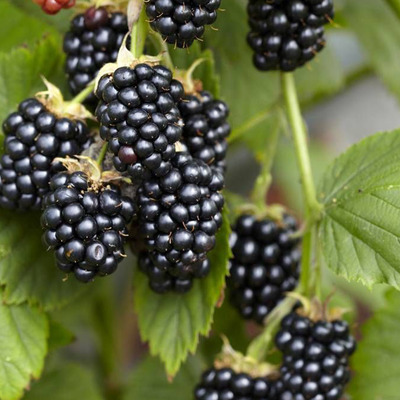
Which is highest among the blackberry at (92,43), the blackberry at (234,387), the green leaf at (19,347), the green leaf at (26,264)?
the blackberry at (92,43)

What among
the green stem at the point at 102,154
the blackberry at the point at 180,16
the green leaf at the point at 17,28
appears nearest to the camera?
the blackberry at the point at 180,16

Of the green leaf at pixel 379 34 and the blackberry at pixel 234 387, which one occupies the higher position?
the green leaf at pixel 379 34

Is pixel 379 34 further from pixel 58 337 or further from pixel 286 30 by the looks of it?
pixel 58 337

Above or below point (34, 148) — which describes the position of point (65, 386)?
below

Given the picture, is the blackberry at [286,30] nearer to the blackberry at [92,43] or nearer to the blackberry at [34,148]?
the blackberry at [92,43]

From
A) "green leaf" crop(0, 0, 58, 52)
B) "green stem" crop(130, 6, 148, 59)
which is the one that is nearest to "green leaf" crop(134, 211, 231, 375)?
"green stem" crop(130, 6, 148, 59)

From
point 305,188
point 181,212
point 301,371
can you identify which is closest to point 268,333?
point 301,371

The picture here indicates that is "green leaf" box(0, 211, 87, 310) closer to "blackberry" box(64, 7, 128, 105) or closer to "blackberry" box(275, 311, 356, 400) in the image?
"blackberry" box(64, 7, 128, 105)

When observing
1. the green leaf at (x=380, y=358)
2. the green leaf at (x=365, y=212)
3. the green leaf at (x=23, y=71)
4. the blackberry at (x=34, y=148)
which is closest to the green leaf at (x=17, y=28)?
the green leaf at (x=23, y=71)
